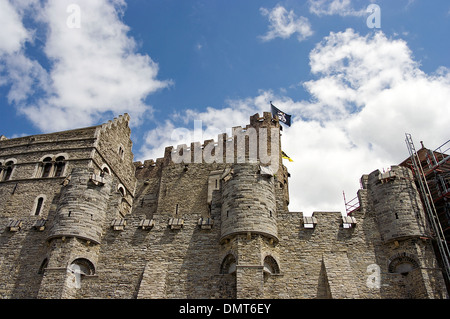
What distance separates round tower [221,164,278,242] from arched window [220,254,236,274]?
87 cm

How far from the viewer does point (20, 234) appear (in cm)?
2069

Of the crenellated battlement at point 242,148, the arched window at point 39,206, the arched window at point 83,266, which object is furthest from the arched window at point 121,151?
the arched window at point 83,266

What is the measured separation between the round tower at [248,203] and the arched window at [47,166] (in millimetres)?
15160

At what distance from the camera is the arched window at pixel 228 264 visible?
59.6 feet

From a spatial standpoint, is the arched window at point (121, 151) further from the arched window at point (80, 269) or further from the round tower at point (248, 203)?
the arched window at point (80, 269)

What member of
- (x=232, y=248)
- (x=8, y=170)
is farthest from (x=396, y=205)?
(x=8, y=170)

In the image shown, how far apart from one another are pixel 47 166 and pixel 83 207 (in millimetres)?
12097

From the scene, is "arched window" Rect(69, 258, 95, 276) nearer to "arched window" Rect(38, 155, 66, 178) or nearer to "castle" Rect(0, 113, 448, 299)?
"castle" Rect(0, 113, 448, 299)

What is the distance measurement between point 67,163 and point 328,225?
1859 cm
